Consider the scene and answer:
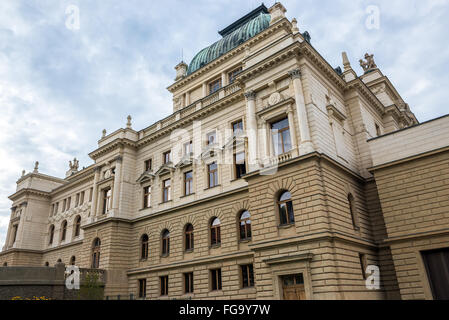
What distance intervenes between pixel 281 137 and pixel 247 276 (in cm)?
1007

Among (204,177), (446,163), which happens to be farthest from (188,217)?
(446,163)

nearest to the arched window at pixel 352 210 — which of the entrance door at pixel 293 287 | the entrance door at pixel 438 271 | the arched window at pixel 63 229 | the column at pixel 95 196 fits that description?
the entrance door at pixel 438 271

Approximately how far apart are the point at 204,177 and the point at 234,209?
4.59 metres

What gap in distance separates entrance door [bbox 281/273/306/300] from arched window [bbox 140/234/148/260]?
16.5 m

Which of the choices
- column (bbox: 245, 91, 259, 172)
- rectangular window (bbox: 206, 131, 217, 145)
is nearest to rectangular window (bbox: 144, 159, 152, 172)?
rectangular window (bbox: 206, 131, 217, 145)

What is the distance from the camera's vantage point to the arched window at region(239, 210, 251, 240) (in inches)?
1017

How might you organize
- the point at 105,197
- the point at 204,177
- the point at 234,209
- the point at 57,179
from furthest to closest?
1. the point at 57,179
2. the point at 105,197
3. the point at 204,177
4. the point at 234,209

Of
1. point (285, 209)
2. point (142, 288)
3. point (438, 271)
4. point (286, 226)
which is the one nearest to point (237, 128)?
point (285, 209)

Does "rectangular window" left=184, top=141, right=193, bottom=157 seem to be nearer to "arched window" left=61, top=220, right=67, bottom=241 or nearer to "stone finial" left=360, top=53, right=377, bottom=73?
"stone finial" left=360, top=53, right=377, bottom=73

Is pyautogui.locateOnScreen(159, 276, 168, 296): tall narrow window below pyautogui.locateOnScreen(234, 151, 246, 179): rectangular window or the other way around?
below

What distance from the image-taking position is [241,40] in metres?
38.8

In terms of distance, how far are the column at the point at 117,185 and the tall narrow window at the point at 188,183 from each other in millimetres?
7749

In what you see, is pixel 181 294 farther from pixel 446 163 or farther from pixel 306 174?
pixel 446 163

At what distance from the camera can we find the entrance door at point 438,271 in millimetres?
19734
